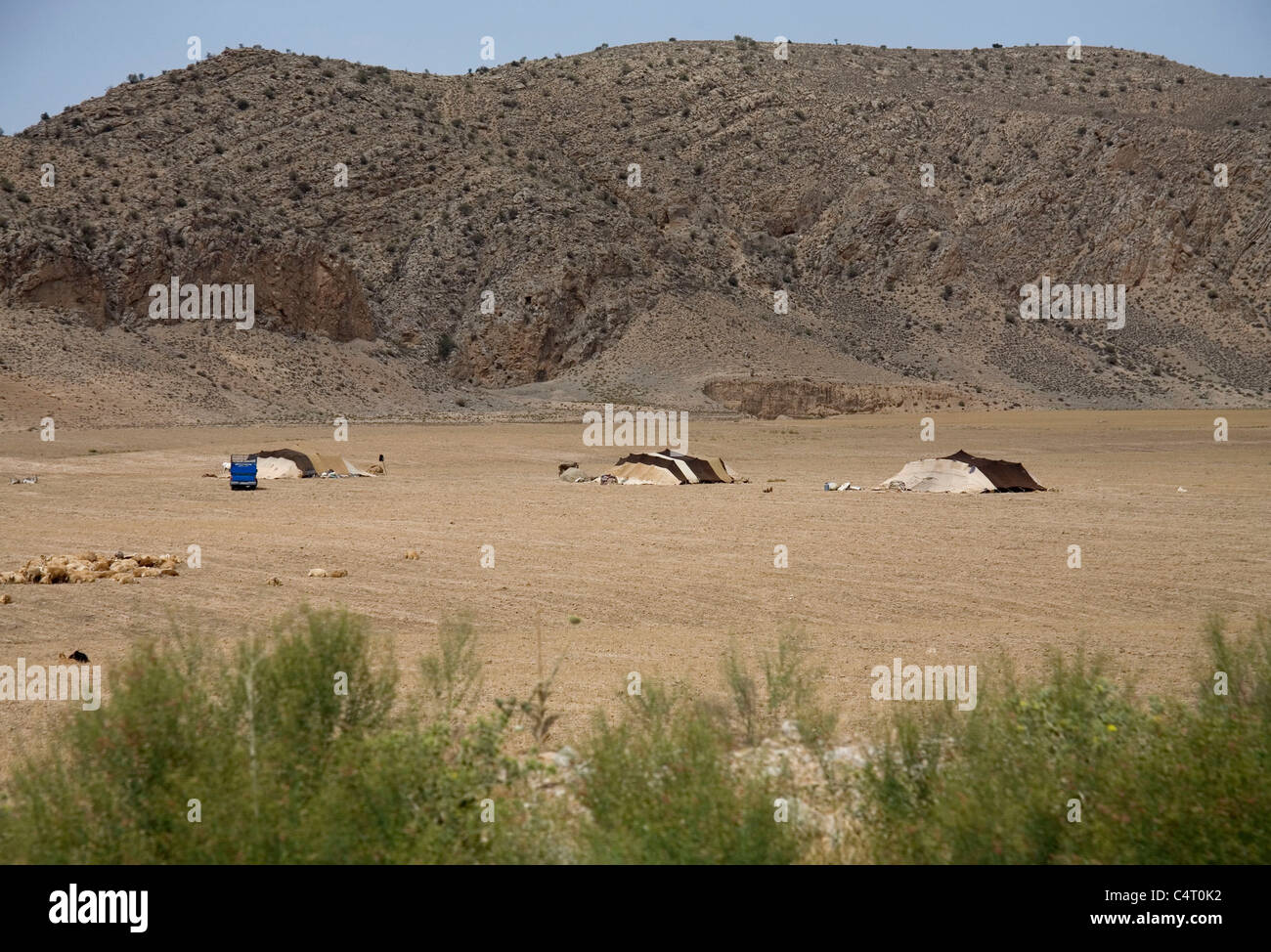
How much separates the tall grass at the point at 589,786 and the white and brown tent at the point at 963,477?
18.3m

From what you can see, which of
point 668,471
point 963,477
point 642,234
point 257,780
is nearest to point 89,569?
point 257,780

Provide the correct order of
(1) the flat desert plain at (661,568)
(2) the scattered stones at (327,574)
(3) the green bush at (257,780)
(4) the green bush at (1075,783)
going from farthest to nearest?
1. (2) the scattered stones at (327,574)
2. (1) the flat desert plain at (661,568)
3. (4) the green bush at (1075,783)
4. (3) the green bush at (257,780)

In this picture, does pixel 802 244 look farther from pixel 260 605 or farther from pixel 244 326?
pixel 260 605

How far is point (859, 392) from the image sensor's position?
216 feet

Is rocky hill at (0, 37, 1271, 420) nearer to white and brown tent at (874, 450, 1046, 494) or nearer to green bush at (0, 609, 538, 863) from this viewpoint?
white and brown tent at (874, 450, 1046, 494)

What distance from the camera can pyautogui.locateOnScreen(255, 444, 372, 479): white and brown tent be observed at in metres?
28.8

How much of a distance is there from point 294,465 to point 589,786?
24.6 metres

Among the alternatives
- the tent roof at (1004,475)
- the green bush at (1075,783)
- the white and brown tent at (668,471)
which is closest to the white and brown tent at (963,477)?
the tent roof at (1004,475)

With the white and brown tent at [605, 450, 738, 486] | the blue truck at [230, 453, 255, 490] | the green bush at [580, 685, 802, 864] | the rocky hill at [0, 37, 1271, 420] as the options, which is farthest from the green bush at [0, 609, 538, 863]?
the rocky hill at [0, 37, 1271, 420]

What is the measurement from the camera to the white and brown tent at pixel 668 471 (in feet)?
90.8

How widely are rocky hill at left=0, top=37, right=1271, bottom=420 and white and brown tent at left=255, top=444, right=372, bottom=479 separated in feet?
72.5

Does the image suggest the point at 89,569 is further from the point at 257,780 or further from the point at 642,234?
the point at 642,234

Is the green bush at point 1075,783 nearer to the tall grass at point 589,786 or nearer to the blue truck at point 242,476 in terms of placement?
the tall grass at point 589,786

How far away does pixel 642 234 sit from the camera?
7775 cm
